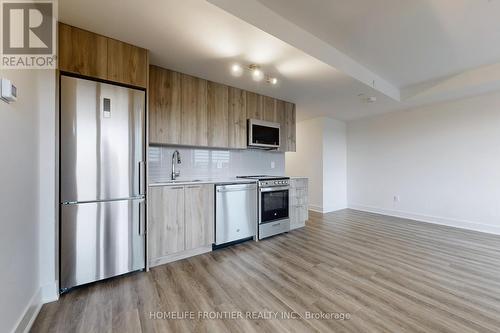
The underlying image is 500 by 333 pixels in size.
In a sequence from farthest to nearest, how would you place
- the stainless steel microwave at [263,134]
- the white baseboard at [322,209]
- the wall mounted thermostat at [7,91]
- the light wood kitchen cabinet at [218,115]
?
the white baseboard at [322,209]
the stainless steel microwave at [263,134]
the light wood kitchen cabinet at [218,115]
the wall mounted thermostat at [7,91]

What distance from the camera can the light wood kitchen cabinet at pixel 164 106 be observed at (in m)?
2.69

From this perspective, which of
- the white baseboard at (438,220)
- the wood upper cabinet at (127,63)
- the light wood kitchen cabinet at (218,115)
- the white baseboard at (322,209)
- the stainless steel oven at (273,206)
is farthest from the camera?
the white baseboard at (322,209)

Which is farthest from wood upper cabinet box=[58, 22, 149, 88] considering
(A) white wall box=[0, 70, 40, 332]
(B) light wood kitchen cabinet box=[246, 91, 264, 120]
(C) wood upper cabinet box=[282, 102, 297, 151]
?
(C) wood upper cabinet box=[282, 102, 297, 151]

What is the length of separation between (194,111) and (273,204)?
77.8 inches

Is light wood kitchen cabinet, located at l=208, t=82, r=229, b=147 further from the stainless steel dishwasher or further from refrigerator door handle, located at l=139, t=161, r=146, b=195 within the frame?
refrigerator door handle, located at l=139, t=161, r=146, b=195

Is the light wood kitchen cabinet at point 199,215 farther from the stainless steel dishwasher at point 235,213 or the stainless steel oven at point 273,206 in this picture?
the stainless steel oven at point 273,206

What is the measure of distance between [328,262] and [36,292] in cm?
286

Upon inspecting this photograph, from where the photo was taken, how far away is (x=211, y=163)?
352cm

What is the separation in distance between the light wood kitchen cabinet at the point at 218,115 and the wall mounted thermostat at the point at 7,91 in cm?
203

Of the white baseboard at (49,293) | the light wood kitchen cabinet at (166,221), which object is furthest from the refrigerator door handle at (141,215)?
the white baseboard at (49,293)

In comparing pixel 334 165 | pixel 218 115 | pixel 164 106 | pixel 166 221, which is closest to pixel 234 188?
pixel 166 221

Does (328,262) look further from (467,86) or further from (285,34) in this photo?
(467,86)

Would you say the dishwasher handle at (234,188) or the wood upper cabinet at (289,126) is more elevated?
the wood upper cabinet at (289,126)

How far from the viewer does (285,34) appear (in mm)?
2156
